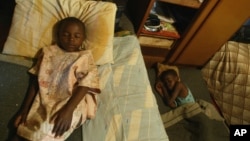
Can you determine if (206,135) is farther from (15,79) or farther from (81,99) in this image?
(15,79)

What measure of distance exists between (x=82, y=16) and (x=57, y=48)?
20 centimetres

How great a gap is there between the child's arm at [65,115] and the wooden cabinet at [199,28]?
2.59ft

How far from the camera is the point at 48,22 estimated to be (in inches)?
48.4

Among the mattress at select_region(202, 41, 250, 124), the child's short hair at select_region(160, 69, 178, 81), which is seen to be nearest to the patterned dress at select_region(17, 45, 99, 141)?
the child's short hair at select_region(160, 69, 178, 81)

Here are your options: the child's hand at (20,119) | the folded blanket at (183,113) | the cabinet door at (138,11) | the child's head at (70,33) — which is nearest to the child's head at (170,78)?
the folded blanket at (183,113)

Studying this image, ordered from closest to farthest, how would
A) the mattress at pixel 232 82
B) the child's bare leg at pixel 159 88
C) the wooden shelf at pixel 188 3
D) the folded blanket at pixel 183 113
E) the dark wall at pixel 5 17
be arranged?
the dark wall at pixel 5 17 < the wooden shelf at pixel 188 3 < the folded blanket at pixel 183 113 < the child's bare leg at pixel 159 88 < the mattress at pixel 232 82

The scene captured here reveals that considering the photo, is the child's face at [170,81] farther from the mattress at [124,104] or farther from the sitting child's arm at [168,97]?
the mattress at [124,104]

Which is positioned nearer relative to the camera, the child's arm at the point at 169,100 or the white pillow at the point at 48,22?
the white pillow at the point at 48,22

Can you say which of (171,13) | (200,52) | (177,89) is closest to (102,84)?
(177,89)

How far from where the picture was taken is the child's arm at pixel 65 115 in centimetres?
103

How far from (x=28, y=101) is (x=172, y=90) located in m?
1.05

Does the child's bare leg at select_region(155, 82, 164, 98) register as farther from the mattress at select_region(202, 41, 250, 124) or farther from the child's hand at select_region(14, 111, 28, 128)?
the child's hand at select_region(14, 111, 28, 128)

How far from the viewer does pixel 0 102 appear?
1119mm

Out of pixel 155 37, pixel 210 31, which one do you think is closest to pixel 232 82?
pixel 210 31
